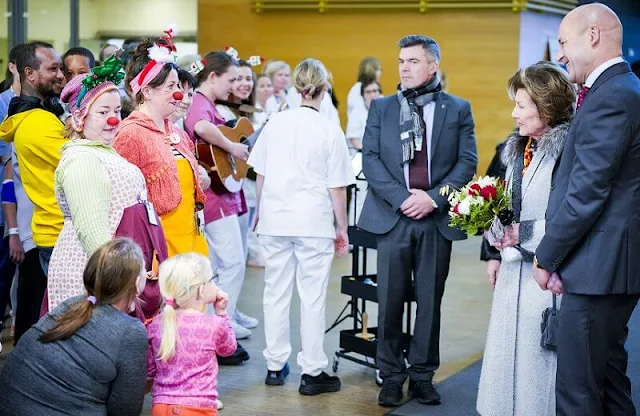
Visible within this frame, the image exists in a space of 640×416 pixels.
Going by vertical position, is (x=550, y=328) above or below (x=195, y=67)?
below

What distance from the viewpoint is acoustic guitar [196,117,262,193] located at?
6113mm

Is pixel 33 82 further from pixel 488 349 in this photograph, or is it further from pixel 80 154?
pixel 488 349

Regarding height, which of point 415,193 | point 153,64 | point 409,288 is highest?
point 153,64

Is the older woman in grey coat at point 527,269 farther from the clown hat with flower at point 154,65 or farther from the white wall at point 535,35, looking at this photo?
the white wall at point 535,35

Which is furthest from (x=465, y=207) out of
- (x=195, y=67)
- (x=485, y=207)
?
(x=195, y=67)

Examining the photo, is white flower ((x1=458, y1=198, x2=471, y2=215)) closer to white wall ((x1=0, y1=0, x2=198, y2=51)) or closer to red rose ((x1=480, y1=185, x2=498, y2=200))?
red rose ((x1=480, y1=185, x2=498, y2=200))

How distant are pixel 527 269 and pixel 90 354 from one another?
1845 mm

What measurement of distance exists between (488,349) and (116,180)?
1.72 meters

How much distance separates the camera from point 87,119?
4.16 metres

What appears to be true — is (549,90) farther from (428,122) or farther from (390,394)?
(390,394)

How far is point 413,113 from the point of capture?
209 inches

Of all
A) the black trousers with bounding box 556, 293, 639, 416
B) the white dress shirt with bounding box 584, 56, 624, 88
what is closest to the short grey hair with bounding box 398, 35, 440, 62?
the white dress shirt with bounding box 584, 56, 624, 88

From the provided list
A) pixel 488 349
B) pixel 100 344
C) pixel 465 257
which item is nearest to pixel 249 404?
pixel 488 349

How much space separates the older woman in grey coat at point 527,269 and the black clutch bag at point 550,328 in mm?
51
